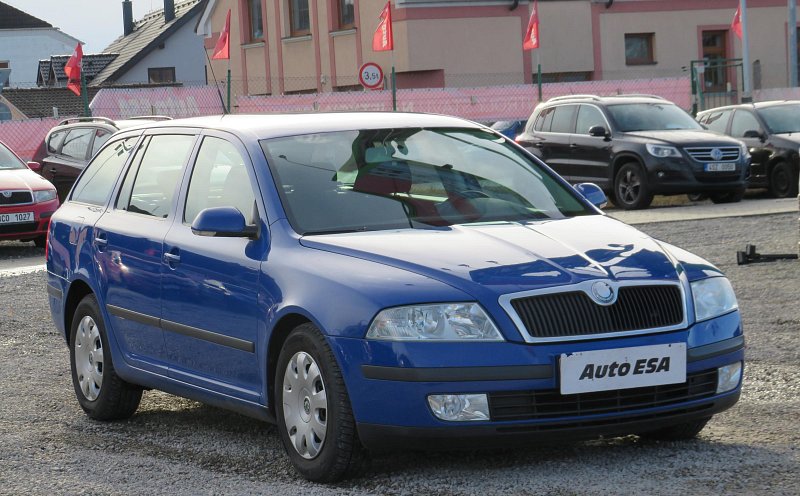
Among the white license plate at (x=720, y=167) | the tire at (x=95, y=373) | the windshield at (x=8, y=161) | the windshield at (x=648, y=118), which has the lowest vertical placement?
the tire at (x=95, y=373)

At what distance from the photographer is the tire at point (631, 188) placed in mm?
21594

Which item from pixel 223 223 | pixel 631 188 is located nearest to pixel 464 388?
pixel 223 223

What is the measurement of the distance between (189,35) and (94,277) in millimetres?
63111

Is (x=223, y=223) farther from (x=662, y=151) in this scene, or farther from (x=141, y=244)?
(x=662, y=151)

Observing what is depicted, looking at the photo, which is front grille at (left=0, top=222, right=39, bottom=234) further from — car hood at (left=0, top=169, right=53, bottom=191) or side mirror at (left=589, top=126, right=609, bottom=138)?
side mirror at (left=589, top=126, right=609, bottom=138)

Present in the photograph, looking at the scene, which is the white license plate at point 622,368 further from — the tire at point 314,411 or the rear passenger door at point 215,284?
the rear passenger door at point 215,284

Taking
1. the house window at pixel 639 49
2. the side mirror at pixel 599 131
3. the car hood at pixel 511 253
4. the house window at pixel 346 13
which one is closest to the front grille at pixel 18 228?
the side mirror at pixel 599 131

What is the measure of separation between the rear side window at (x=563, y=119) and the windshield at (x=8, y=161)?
27.1 ft

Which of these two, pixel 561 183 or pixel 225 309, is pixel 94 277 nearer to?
pixel 225 309

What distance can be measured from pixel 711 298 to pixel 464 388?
1.22m

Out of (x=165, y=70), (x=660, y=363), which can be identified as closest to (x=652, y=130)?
(x=660, y=363)

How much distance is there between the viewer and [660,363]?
5.71m

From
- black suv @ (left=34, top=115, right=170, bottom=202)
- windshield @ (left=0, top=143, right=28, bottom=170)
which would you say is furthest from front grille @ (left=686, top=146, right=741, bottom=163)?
windshield @ (left=0, top=143, right=28, bottom=170)

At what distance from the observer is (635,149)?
21.7 metres
